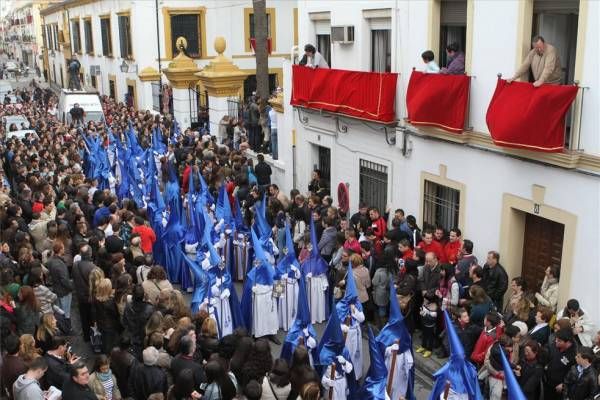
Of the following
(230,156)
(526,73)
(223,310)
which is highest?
(526,73)

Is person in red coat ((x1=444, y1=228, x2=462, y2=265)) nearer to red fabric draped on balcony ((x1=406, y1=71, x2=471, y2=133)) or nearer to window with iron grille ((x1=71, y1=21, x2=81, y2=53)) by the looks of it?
red fabric draped on balcony ((x1=406, y1=71, x2=471, y2=133))

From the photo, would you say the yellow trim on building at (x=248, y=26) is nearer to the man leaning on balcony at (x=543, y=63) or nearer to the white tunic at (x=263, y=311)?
the white tunic at (x=263, y=311)

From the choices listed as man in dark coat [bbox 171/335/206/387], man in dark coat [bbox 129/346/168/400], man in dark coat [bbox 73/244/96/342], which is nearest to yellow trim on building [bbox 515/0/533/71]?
man in dark coat [bbox 171/335/206/387]

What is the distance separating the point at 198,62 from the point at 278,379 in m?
25.3

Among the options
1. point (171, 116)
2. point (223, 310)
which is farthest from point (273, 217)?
point (171, 116)

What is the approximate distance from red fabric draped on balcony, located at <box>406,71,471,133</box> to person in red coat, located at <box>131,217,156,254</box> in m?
4.72

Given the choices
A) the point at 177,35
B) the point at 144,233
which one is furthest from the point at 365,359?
the point at 177,35

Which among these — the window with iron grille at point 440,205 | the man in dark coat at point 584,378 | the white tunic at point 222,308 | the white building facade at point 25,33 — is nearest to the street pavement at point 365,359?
the white tunic at point 222,308

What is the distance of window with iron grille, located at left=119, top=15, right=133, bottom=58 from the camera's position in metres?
31.2

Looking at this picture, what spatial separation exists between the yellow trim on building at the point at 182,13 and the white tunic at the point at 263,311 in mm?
22041

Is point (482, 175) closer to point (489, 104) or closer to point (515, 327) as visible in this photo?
point (489, 104)

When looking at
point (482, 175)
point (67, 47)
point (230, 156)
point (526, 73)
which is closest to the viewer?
point (526, 73)

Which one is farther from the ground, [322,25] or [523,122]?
[322,25]

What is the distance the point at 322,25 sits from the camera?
49.2 ft
